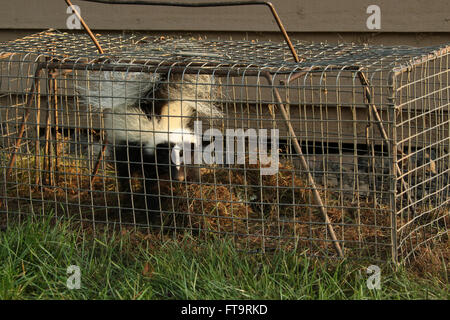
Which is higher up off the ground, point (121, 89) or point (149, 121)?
point (121, 89)

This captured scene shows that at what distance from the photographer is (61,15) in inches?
213

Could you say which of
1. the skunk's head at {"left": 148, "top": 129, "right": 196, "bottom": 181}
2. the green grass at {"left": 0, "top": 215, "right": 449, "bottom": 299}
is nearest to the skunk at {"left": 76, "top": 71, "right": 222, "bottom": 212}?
the skunk's head at {"left": 148, "top": 129, "right": 196, "bottom": 181}

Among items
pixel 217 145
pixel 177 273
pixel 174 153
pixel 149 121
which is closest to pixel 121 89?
pixel 149 121

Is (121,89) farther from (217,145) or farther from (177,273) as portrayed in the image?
(177,273)

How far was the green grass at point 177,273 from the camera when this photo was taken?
2.73 m

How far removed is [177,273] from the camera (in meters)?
2.83

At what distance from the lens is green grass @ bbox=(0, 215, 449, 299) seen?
8.96 ft

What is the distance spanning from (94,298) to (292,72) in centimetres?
130

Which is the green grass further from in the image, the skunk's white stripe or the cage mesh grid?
the skunk's white stripe

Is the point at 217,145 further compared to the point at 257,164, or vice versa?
the point at 217,145

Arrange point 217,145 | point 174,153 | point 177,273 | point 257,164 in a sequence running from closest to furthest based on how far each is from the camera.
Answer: point 177,273 < point 174,153 < point 257,164 < point 217,145
